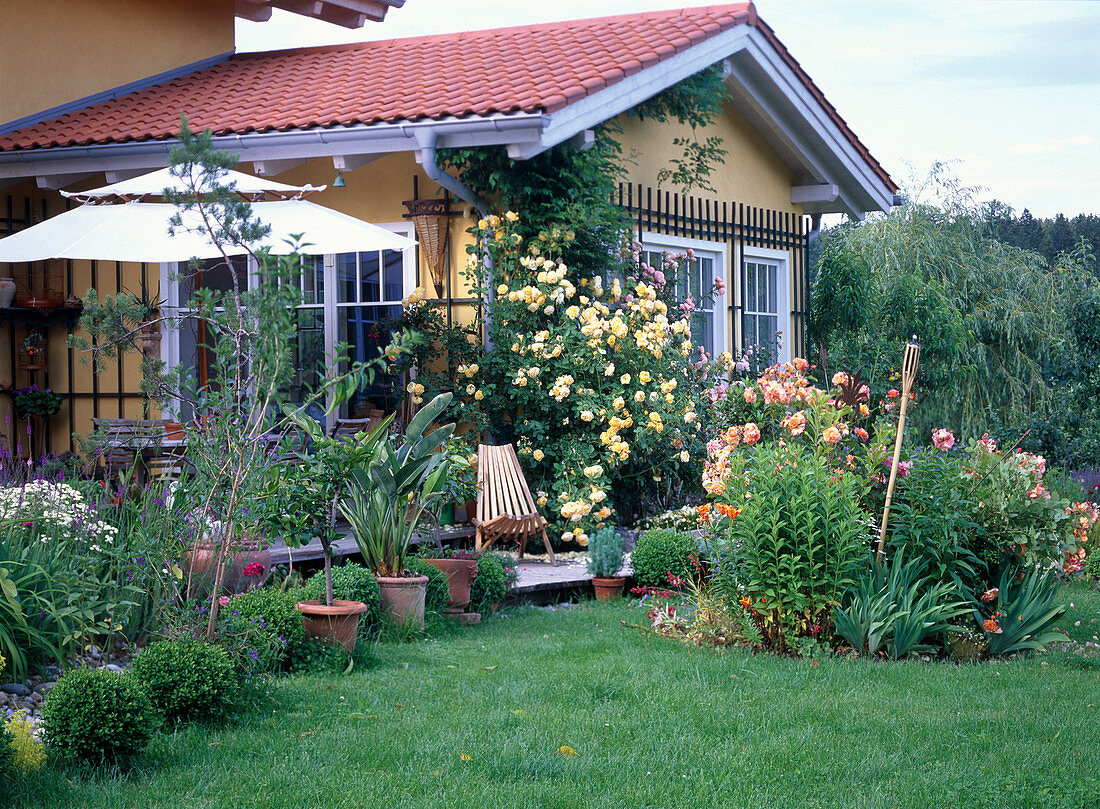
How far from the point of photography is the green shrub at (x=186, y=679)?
4387 mm

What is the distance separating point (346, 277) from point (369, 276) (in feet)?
0.68

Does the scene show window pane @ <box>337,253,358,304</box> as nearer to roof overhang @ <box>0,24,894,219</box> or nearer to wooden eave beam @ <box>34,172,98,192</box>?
roof overhang @ <box>0,24,894,219</box>

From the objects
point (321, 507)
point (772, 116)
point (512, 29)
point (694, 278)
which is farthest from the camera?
point (772, 116)

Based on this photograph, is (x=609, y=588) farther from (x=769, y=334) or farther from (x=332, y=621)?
(x=769, y=334)

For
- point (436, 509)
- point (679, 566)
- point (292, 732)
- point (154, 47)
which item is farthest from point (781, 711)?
point (154, 47)

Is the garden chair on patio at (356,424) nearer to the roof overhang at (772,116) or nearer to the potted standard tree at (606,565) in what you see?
the potted standard tree at (606,565)

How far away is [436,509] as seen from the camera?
7.41 m

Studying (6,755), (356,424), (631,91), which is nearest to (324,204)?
(356,424)

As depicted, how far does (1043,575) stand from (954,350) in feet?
25.8

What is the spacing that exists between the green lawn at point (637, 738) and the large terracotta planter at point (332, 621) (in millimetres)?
253

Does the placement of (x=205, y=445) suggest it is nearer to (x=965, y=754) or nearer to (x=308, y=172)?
(x=965, y=754)

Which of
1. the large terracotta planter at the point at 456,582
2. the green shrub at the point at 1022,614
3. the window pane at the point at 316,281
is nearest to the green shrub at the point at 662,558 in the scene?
the large terracotta planter at the point at 456,582

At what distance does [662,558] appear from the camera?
7.53 metres

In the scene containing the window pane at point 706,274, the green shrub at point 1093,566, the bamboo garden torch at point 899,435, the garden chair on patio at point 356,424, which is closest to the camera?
the bamboo garden torch at point 899,435
